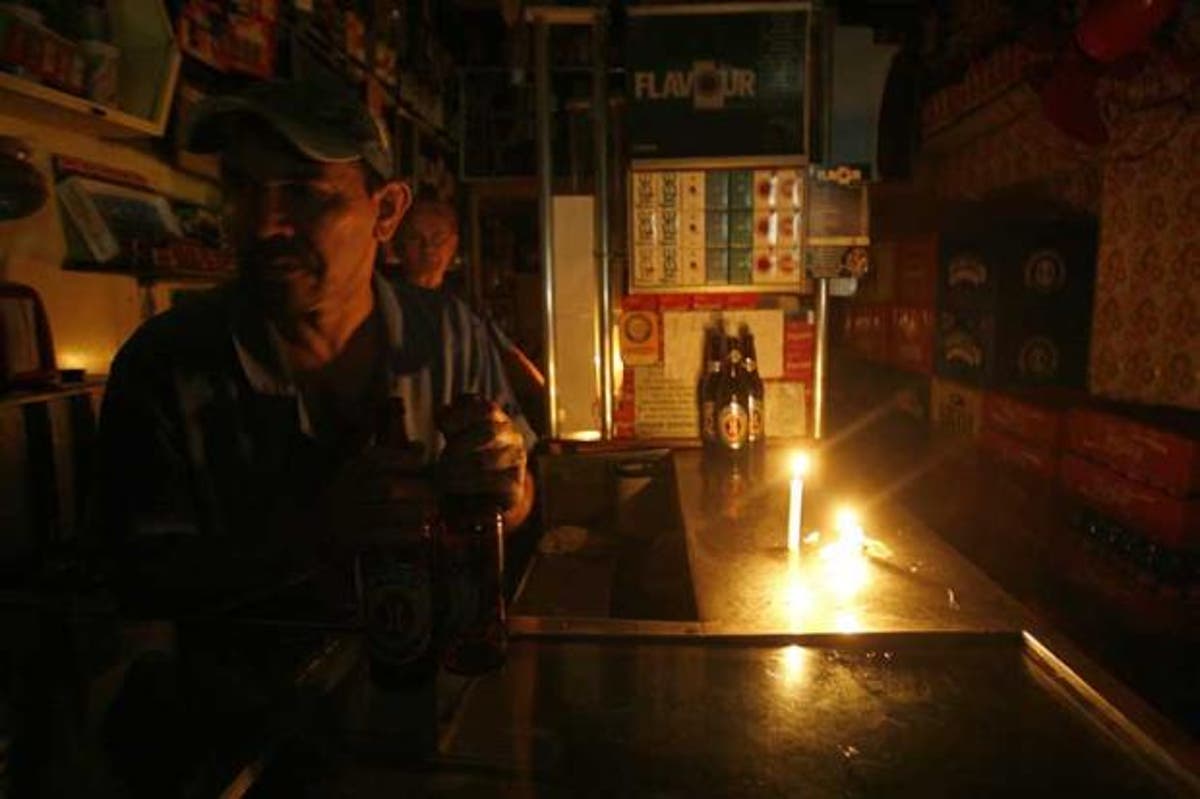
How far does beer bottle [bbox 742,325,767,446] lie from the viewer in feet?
9.07

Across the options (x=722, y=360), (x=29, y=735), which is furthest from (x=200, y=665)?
(x=722, y=360)

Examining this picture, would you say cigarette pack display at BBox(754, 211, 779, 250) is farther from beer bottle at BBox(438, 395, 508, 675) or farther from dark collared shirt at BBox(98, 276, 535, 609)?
beer bottle at BBox(438, 395, 508, 675)

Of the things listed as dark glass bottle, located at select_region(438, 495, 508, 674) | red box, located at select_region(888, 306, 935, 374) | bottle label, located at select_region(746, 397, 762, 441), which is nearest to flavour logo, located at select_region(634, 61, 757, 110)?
bottle label, located at select_region(746, 397, 762, 441)

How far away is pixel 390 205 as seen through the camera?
155 cm

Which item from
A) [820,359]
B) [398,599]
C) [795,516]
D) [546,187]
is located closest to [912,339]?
[820,359]

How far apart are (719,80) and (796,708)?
2.33 meters

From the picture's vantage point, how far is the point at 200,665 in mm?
1139

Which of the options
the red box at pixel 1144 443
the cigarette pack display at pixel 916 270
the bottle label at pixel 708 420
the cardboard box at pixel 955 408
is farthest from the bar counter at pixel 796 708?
the cigarette pack display at pixel 916 270

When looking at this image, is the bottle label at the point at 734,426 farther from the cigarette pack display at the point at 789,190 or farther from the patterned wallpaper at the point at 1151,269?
the patterned wallpaper at the point at 1151,269

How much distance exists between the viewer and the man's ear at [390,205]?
153 centimetres

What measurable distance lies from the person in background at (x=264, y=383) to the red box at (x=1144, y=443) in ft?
8.16

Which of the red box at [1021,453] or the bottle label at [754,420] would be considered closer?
the bottle label at [754,420]

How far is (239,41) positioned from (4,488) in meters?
1.75

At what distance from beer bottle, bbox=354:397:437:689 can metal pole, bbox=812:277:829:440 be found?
7.44 ft
